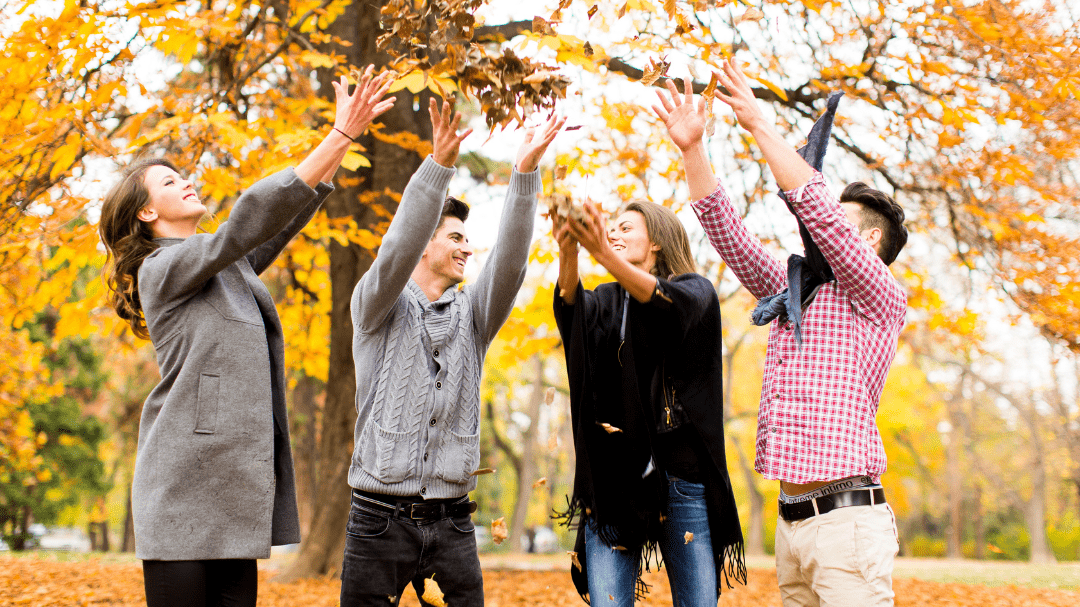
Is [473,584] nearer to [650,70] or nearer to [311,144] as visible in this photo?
[650,70]

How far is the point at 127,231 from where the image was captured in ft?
7.75

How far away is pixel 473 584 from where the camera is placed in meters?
2.34

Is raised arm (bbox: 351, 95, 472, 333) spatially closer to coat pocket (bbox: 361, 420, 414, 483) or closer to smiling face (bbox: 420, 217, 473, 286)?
smiling face (bbox: 420, 217, 473, 286)

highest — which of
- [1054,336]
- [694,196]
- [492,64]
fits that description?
[492,64]

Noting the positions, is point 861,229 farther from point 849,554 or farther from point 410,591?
point 410,591

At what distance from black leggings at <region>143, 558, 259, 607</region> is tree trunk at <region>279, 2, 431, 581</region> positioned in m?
3.82

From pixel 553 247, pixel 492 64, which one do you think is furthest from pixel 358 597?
pixel 553 247

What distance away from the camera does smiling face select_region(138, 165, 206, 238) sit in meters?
2.36

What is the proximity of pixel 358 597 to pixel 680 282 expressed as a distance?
136 cm

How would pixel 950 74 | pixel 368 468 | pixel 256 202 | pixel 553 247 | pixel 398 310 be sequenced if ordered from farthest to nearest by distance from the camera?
pixel 553 247, pixel 950 74, pixel 398 310, pixel 368 468, pixel 256 202

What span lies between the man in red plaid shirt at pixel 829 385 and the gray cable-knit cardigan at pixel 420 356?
75cm

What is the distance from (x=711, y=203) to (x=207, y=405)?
5.61 ft

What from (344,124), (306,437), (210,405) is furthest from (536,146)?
(306,437)

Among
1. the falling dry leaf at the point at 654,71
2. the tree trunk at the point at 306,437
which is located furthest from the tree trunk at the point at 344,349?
the tree trunk at the point at 306,437
